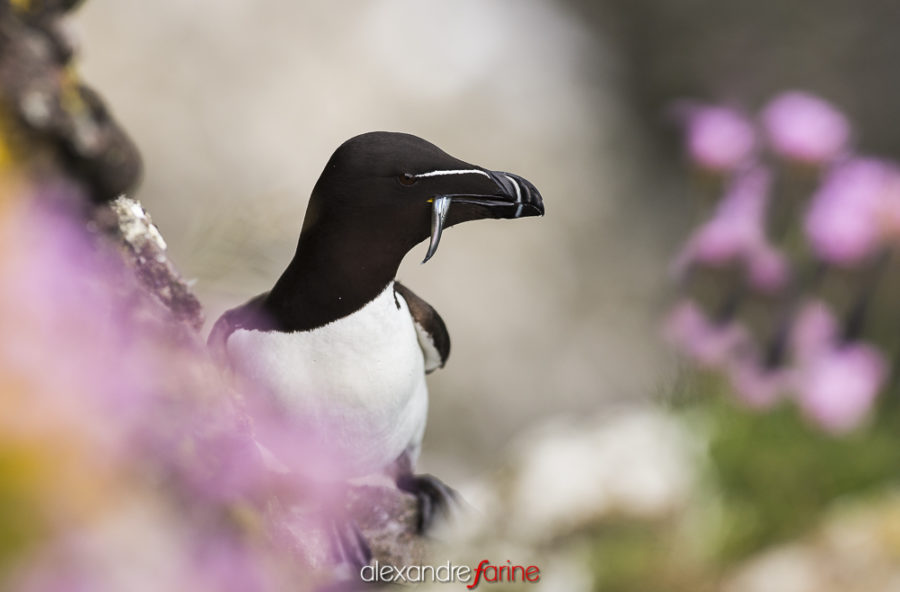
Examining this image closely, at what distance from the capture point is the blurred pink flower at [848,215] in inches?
41.5

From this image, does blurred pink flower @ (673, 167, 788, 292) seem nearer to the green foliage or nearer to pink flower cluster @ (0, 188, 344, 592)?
the green foliage

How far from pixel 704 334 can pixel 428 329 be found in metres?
0.87

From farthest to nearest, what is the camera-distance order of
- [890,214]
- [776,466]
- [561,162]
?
1. [561,162]
2. [776,466]
3. [890,214]

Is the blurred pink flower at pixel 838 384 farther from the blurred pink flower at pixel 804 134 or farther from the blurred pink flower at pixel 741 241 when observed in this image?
the blurred pink flower at pixel 804 134

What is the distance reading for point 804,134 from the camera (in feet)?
3.52

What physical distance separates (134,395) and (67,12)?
176mm

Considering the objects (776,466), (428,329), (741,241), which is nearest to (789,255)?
(741,241)

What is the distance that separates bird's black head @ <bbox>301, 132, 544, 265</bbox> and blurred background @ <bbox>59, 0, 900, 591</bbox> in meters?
1.00

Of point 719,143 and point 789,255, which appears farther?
point 789,255

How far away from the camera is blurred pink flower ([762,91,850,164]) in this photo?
3.51ft

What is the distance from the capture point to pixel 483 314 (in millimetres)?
1749

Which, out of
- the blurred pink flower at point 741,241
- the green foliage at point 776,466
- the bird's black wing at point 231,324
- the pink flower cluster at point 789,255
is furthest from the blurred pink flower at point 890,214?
the bird's black wing at point 231,324

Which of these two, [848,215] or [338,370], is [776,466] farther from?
[338,370]

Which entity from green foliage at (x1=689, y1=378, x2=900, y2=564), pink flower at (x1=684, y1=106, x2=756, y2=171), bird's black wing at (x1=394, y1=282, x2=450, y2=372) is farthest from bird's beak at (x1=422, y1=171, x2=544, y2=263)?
green foliage at (x1=689, y1=378, x2=900, y2=564)
